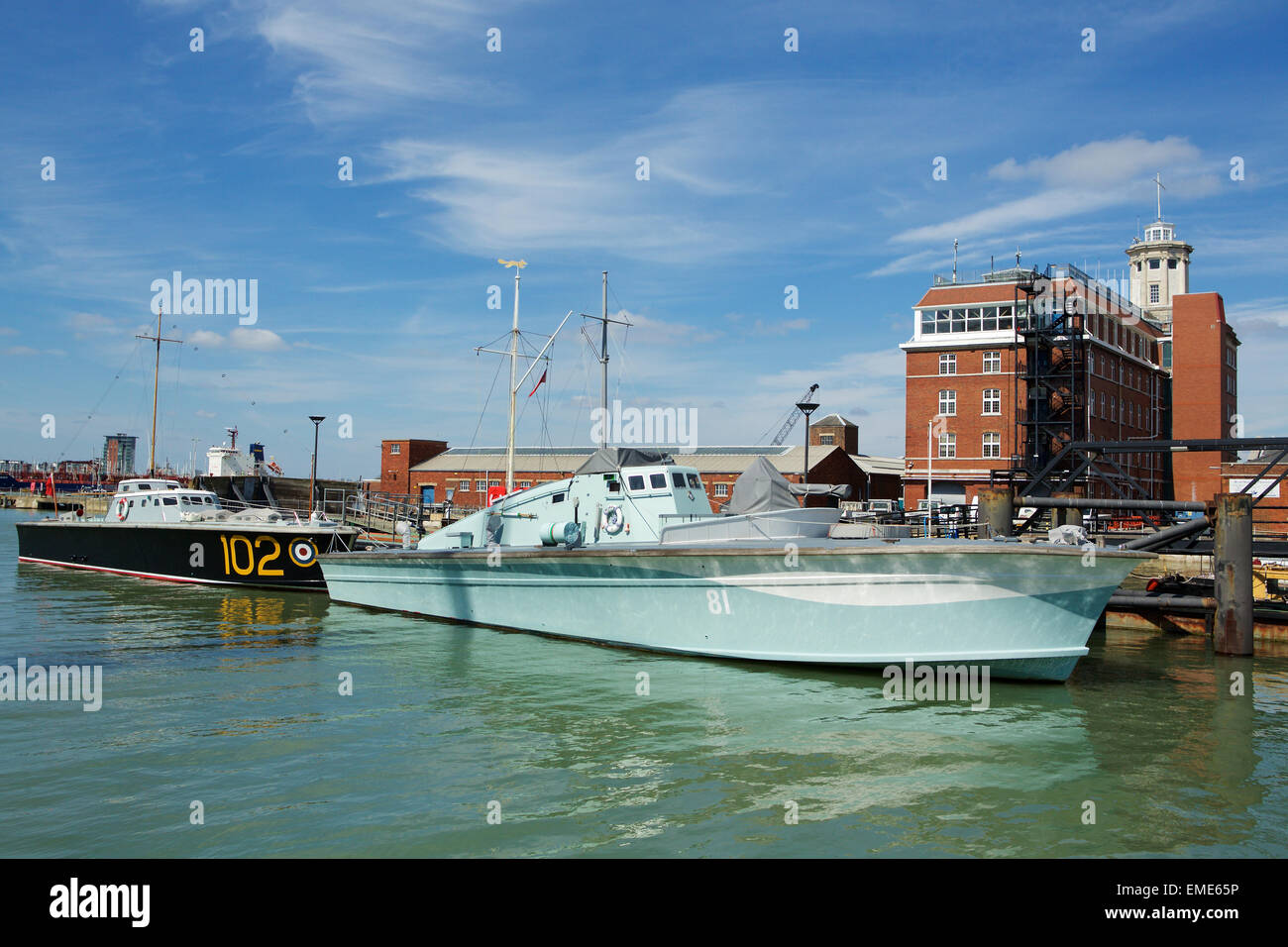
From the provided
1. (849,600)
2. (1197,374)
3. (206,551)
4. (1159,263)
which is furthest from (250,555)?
(1159,263)

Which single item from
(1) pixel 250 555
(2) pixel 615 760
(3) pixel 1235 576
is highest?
(3) pixel 1235 576

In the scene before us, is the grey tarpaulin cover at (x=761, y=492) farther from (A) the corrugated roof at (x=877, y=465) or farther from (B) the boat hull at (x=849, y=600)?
(A) the corrugated roof at (x=877, y=465)

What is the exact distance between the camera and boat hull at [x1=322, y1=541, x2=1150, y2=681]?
11727 mm

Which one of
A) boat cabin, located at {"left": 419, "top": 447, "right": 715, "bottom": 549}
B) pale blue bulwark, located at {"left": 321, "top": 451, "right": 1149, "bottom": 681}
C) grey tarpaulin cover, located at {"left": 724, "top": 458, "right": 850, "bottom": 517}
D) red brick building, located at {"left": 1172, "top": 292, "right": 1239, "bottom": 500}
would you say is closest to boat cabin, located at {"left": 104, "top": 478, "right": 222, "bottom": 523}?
pale blue bulwark, located at {"left": 321, "top": 451, "right": 1149, "bottom": 681}

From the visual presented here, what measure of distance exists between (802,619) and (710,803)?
568cm

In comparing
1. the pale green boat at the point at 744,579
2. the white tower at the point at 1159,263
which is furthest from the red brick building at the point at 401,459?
the white tower at the point at 1159,263

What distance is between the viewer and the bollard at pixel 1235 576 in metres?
→ 15.3

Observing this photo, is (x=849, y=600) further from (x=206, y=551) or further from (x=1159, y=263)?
(x=1159, y=263)

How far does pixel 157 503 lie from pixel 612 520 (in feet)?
65.1

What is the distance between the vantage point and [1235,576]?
50.4 feet

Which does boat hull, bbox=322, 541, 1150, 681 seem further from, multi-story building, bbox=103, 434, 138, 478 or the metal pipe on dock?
multi-story building, bbox=103, 434, 138, 478

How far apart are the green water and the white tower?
90.6 meters
